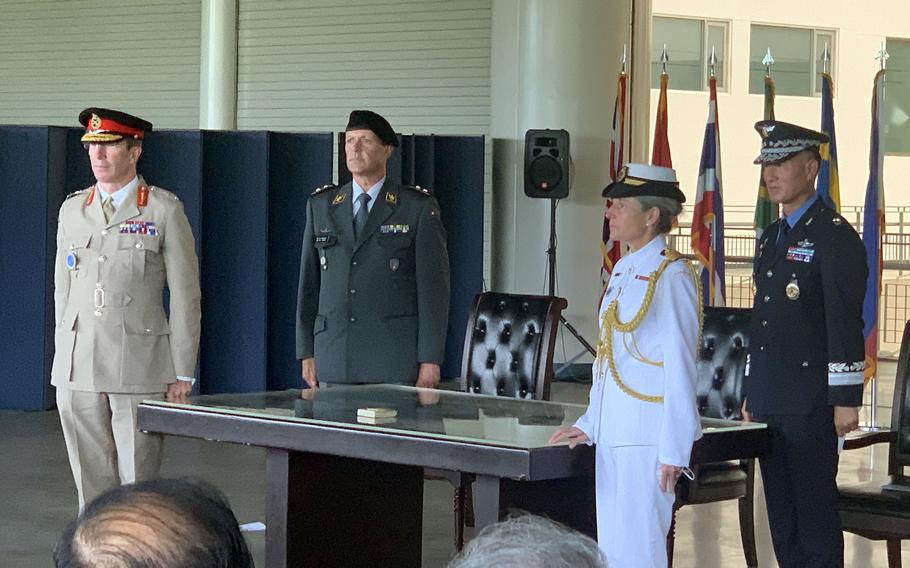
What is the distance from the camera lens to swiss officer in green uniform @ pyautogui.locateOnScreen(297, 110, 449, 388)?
14.6 ft

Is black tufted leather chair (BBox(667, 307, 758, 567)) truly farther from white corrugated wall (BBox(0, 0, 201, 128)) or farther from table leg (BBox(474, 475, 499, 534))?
white corrugated wall (BBox(0, 0, 201, 128))

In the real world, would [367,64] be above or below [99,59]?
below

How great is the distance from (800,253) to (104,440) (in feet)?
6.63

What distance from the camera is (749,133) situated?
21.8 meters

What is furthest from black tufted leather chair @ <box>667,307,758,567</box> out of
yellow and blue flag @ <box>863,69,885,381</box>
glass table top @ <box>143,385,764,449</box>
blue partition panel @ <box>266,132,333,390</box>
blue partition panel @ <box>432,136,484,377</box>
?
blue partition panel @ <box>432,136,484,377</box>

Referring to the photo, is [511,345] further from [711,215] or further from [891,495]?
[711,215]

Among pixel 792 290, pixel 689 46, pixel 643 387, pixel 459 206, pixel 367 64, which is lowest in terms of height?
pixel 643 387

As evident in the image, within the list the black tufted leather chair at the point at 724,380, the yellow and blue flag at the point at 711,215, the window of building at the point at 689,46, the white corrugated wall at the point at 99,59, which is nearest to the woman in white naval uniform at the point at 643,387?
the black tufted leather chair at the point at 724,380

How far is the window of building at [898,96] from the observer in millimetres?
21938

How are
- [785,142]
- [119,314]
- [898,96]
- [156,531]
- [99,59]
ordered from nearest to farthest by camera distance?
1. [156,531]
2. [785,142]
3. [119,314]
4. [99,59]
5. [898,96]

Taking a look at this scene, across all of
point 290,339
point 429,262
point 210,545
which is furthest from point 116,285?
point 290,339

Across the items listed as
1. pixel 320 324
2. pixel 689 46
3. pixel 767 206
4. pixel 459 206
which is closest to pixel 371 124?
pixel 320 324

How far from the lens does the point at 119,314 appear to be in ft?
13.1

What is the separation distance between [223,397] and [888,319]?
1196cm
